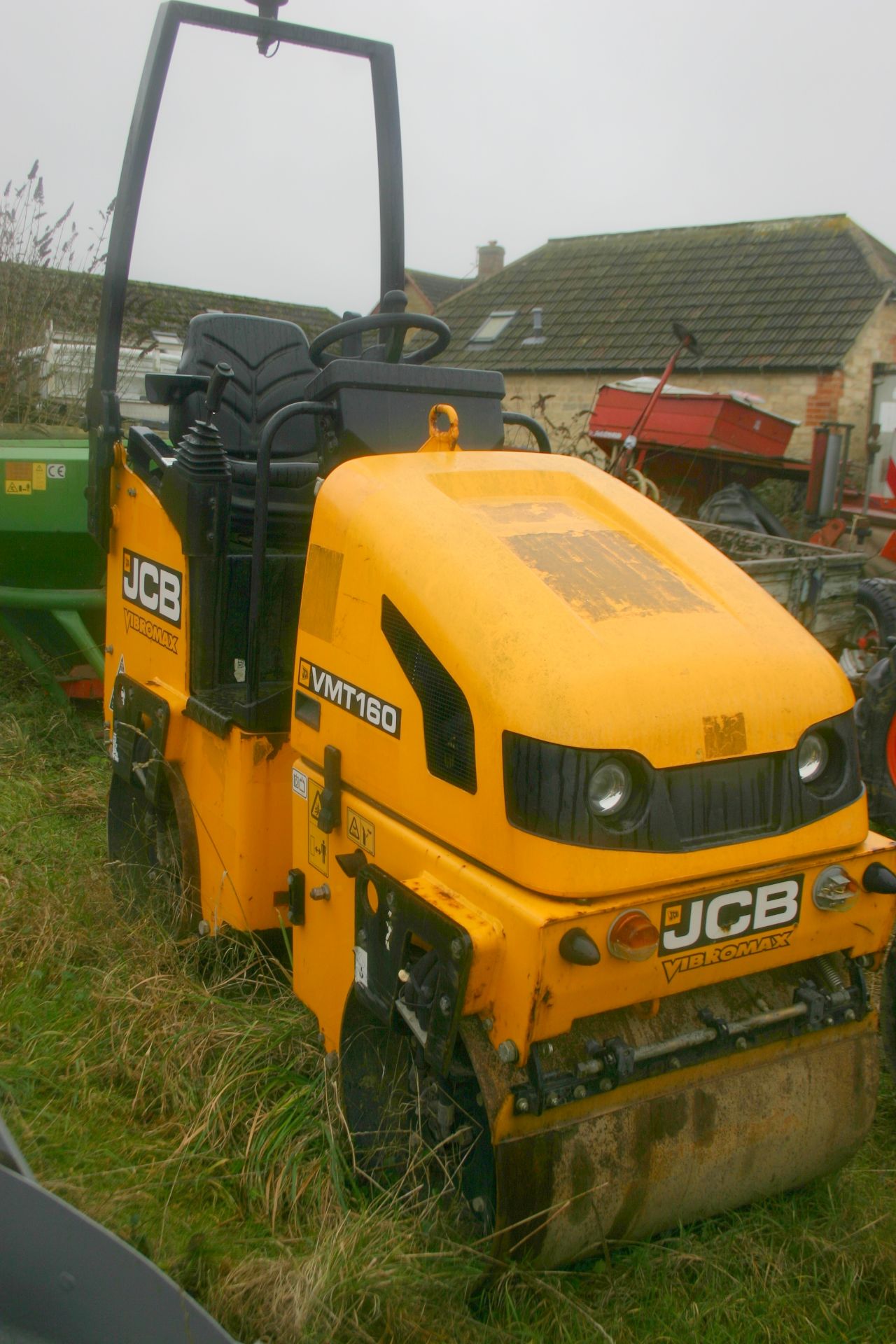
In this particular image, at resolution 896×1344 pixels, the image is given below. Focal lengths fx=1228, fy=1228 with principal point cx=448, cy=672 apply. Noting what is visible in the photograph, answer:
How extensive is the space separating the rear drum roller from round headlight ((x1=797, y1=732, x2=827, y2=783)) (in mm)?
816

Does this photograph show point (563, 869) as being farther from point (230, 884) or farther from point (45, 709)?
point (45, 709)

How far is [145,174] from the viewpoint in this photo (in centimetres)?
335

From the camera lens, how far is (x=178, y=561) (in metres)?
3.18

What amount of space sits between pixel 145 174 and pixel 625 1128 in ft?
8.91

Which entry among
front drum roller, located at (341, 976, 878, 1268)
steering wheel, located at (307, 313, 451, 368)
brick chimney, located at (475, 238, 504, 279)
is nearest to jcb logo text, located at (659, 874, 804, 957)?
front drum roller, located at (341, 976, 878, 1268)

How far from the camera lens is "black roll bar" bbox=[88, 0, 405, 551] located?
10.7 feet

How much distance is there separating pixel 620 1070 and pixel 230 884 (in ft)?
4.11

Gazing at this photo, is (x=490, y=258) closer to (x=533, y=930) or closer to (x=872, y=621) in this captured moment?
(x=872, y=621)

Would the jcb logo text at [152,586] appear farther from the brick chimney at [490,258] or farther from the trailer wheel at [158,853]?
the brick chimney at [490,258]

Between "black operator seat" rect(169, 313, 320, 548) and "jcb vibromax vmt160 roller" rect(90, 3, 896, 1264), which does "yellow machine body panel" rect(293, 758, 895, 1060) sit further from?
"black operator seat" rect(169, 313, 320, 548)

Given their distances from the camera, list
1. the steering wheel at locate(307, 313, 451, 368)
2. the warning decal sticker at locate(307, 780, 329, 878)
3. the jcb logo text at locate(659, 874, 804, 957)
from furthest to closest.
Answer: the steering wheel at locate(307, 313, 451, 368)
the warning decal sticker at locate(307, 780, 329, 878)
the jcb logo text at locate(659, 874, 804, 957)

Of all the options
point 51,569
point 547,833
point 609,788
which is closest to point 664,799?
point 609,788

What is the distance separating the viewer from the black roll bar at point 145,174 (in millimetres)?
3270

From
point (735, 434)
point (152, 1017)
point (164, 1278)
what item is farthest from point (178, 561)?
point (735, 434)
